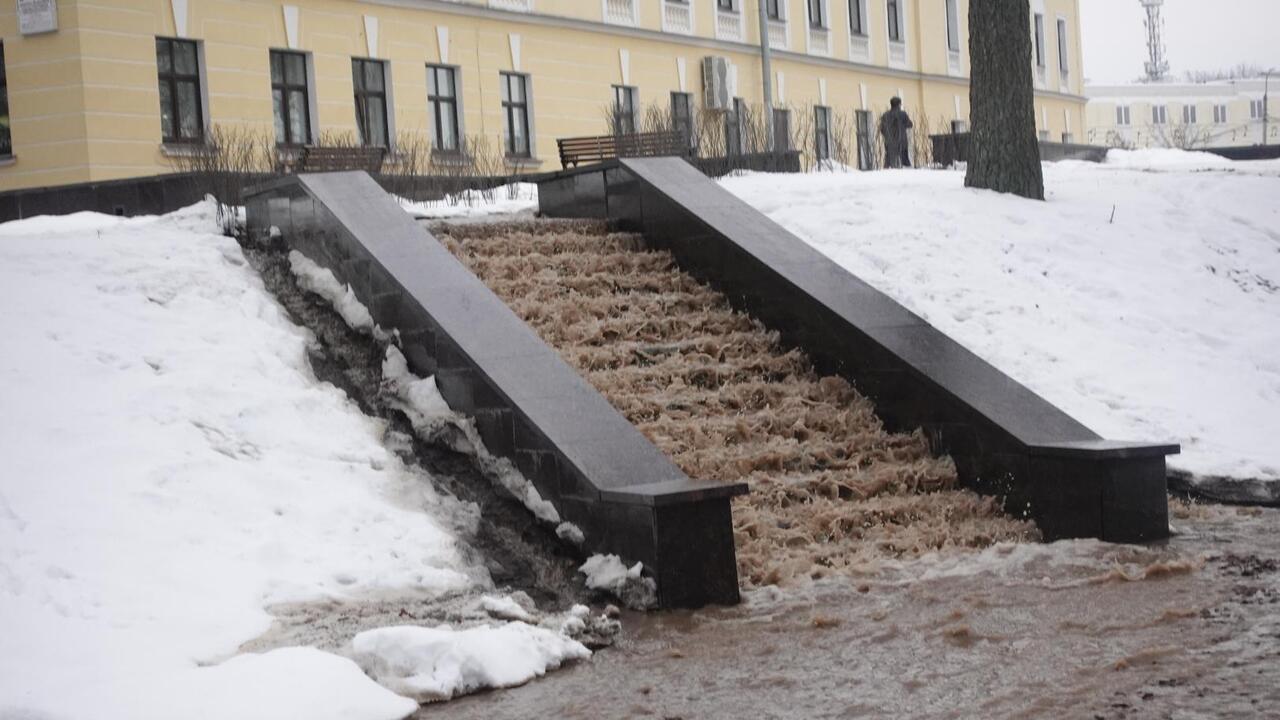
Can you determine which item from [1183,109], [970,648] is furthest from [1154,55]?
[970,648]

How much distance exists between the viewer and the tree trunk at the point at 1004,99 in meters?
16.9

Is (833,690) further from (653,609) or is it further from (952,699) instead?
(653,609)

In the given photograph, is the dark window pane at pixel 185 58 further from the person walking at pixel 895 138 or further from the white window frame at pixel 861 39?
the white window frame at pixel 861 39

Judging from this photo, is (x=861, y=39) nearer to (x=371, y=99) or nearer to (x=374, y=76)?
(x=374, y=76)

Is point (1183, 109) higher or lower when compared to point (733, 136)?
higher

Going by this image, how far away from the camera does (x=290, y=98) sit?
25141 mm

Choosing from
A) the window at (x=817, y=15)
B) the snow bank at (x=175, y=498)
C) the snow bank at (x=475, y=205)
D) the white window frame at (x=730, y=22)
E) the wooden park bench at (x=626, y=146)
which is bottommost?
the snow bank at (x=175, y=498)

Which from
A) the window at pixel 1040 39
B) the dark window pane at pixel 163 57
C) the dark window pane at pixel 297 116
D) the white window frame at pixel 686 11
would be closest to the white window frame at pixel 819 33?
the white window frame at pixel 686 11

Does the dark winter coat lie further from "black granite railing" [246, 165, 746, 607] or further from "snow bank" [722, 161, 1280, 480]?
"black granite railing" [246, 165, 746, 607]

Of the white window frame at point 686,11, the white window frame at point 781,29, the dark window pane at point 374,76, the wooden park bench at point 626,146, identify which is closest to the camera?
the wooden park bench at point 626,146

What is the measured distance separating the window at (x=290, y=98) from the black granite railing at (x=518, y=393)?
41.6ft

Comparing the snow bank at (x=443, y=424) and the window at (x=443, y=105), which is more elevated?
the window at (x=443, y=105)

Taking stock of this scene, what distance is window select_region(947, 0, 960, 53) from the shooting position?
4550 centimetres

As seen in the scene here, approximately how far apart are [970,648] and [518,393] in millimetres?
3393
